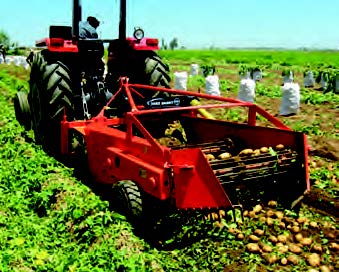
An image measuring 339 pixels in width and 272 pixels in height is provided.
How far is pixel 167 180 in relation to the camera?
14.9 ft

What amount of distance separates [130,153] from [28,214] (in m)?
1.24

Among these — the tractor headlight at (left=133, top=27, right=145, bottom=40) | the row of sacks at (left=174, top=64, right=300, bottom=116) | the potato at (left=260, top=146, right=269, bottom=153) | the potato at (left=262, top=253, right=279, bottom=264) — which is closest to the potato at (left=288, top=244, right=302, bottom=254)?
the potato at (left=262, top=253, right=279, bottom=264)

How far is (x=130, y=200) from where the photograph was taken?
4.79 meters

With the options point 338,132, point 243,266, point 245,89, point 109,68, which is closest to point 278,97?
point 245,89

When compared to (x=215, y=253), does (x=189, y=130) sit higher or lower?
higher

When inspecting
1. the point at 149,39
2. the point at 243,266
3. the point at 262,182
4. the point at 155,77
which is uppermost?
the point at 149,39

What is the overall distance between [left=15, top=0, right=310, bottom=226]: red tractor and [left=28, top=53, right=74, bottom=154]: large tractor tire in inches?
0.5

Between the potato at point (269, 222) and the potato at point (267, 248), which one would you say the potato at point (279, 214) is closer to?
the potato at point (269, 222)

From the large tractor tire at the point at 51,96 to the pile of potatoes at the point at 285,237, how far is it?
2938 millimetres

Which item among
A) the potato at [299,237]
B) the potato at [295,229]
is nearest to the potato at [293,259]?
the potato at [299,237]

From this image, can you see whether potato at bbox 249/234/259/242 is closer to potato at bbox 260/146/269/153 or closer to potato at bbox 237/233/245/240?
potato at bbox 237/233/245/240

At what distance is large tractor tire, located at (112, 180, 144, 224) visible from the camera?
4781 millimetres

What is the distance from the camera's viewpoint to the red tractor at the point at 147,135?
14.9 ft

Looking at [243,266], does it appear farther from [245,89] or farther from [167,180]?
[245,89]
